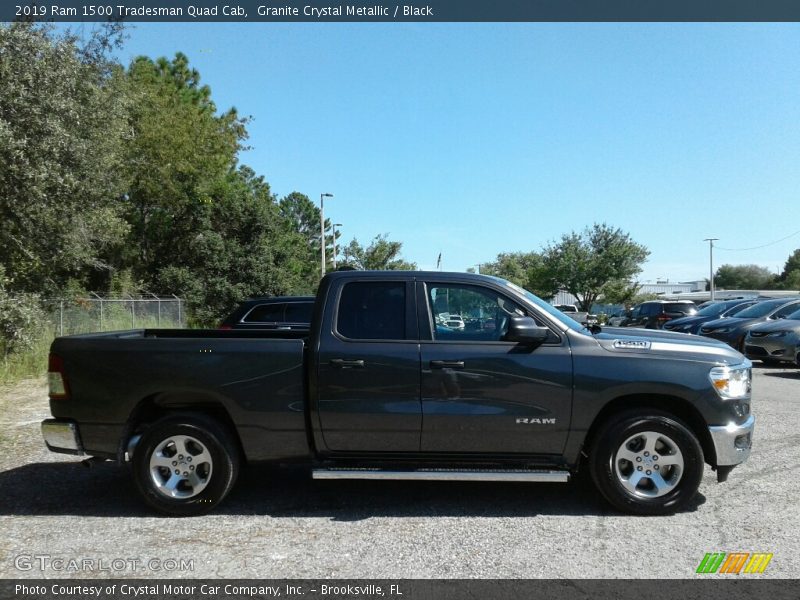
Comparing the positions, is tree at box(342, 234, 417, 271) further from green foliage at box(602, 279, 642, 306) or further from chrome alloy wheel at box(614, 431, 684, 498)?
chrome alloy wheel at box(614, 431, 684, 498)

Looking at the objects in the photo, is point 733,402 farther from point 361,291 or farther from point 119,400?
point 119,400

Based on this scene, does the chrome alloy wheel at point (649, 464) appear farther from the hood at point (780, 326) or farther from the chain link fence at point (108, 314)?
the chain link fence at point (108, 314)

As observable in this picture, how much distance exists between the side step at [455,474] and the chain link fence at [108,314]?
47.6ft

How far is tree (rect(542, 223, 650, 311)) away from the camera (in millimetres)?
55062

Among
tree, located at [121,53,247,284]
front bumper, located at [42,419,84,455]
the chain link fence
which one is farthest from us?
tree, located at [121,53,247,284]

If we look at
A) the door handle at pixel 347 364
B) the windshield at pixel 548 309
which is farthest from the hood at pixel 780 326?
the door handle at pixel 347 364

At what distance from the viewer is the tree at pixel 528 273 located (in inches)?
2270

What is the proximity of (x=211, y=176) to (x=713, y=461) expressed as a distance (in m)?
29.1

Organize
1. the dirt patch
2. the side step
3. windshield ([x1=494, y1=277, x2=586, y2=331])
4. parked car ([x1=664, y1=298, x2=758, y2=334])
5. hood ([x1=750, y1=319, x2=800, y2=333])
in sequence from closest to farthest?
the side step
windshield ([x1=494, y1=277, x2=586, y2=331])
the dirt patch
hood ([x1=750, y1=319, x2=800, y2=333])
parked car ([x1=664, y1=298, x2=758, y2=334])

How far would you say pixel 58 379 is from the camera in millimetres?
5293

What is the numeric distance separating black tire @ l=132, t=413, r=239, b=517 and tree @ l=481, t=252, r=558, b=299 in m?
29.7

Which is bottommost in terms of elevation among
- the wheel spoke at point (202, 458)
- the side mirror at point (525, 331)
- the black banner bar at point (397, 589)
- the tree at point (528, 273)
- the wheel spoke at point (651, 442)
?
the black banner bar at point (397, 589)

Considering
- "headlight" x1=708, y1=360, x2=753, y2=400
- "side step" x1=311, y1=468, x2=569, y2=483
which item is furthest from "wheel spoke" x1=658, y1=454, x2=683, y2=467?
"side step" x1=311, y1=468, x2=569, y2=483

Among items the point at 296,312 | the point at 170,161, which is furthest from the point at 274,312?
the point at 170,161
